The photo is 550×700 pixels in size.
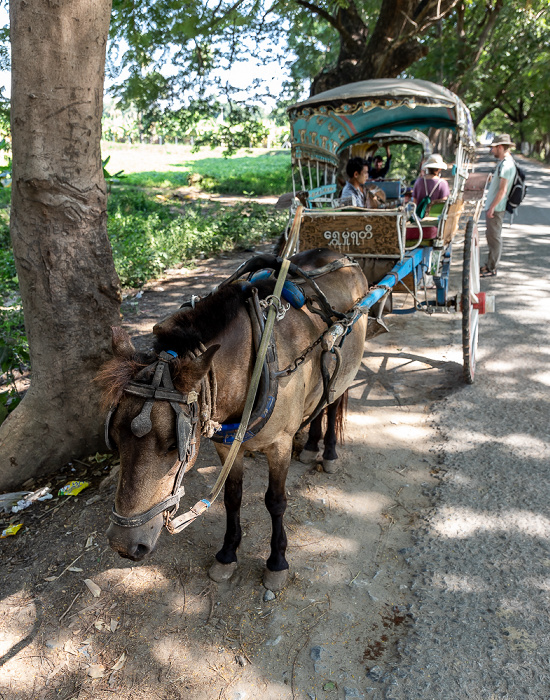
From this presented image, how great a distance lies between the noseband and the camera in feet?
5.98

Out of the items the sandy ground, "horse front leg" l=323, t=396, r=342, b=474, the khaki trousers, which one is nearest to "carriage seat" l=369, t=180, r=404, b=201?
the khaki trousers

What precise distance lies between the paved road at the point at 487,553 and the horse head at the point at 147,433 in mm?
1305

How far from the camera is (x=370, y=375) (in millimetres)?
5180

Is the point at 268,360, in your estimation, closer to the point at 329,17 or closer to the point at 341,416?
the point at 341,416

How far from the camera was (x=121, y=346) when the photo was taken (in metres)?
2.06

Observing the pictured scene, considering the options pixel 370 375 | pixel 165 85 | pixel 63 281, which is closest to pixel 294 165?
pixel 370 375

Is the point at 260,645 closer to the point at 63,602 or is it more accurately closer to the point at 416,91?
the point at 63,602

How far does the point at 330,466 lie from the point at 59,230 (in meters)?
2.54

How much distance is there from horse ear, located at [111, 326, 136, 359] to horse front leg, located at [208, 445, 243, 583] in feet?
3.27

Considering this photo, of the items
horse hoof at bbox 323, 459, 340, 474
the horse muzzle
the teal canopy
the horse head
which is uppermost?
the teal canopy

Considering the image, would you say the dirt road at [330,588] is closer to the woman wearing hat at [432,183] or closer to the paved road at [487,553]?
the paved road at [487,553]

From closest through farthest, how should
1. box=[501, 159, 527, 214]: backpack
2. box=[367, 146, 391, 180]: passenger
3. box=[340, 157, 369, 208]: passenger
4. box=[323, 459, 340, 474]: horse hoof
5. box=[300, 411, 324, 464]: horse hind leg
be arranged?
box=[323, 459, 340, 474]: horse hoof < box=[300, 411, 324, 464]: horse hind leg < box=[340, 157, 369, 208]: passenger < box=[501, 159, 527, 214]: backpack < box=[367, 146, 391, 180]: passenger

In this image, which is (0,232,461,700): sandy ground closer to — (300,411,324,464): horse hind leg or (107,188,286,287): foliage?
(300,411,324,464): horse hind leg

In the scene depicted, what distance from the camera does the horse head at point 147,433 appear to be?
1854 millimetres
